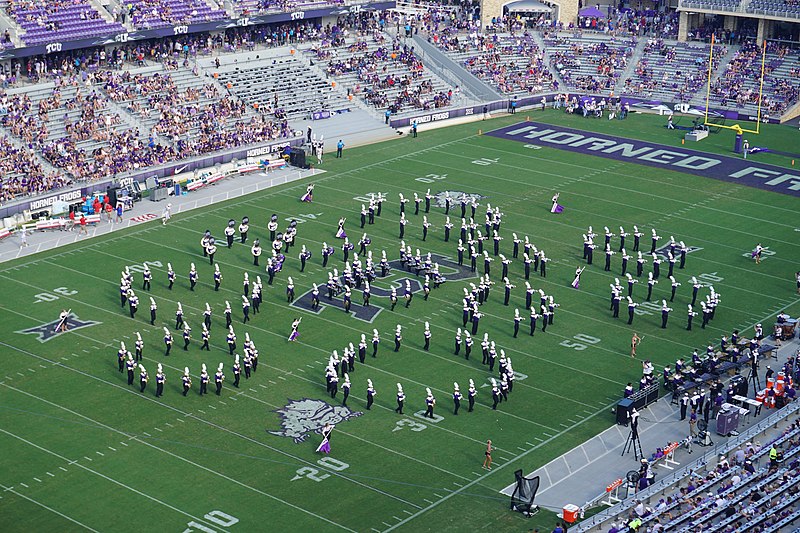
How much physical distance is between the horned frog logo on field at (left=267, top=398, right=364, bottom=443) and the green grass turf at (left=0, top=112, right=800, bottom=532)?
40 cm

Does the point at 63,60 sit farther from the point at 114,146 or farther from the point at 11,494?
the point at 11,494

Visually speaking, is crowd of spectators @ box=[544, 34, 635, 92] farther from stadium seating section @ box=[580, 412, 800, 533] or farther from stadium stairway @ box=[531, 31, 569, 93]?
stadium seating section @ box=[580, 412, 800, 533]

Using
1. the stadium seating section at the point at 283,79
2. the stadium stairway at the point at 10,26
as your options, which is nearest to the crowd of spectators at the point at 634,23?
the stadium seating section at the point at 283,79

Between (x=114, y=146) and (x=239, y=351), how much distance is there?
62.6ft

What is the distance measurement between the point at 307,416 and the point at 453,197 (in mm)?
19307

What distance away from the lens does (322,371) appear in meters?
33.2

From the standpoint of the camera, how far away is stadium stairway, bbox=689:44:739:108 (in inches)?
2495

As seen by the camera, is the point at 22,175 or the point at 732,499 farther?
the point at 22,175

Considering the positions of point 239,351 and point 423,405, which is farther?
point 239,351

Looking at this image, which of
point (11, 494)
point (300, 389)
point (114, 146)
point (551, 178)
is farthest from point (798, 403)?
point (114, 146)

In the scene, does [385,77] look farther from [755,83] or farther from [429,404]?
[429,404]

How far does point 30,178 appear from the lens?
4678 centimetres

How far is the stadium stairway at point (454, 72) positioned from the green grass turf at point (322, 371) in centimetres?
1435

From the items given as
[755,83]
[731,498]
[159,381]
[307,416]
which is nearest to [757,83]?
[755,83]
